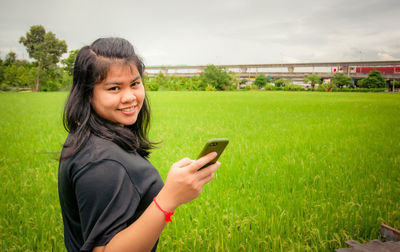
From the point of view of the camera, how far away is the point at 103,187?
79cm

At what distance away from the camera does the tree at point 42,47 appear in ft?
100

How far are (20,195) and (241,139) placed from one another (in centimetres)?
429

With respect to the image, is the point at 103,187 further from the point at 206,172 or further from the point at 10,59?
the point at 10,59

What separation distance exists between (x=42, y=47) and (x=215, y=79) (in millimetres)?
27694

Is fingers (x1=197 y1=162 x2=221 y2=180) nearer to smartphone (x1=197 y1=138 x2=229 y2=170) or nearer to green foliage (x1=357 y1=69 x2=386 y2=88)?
smartphone (x1=197 y1=138 x2=229 y2=170)

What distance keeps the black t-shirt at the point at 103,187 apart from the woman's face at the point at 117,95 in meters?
0.18

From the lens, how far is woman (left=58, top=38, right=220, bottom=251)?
80 cm

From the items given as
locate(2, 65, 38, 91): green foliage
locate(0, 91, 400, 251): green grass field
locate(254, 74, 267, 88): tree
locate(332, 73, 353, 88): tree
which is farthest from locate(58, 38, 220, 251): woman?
locate(254, 74, 267, 88): tree

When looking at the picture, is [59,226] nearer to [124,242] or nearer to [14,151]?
[124,242]

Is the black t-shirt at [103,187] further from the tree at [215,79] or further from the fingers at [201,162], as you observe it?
the tree at [215,79]

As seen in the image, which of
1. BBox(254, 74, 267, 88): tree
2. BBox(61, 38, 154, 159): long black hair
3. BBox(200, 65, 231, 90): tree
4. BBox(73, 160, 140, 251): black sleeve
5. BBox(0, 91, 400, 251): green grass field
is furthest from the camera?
BBox(254, 74, 267, 88): tree

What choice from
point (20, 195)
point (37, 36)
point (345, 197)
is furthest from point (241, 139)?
point (37, 36)

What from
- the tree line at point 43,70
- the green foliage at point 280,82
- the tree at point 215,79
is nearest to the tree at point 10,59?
the tree line at point 43,70

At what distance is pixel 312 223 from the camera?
2.26 m
